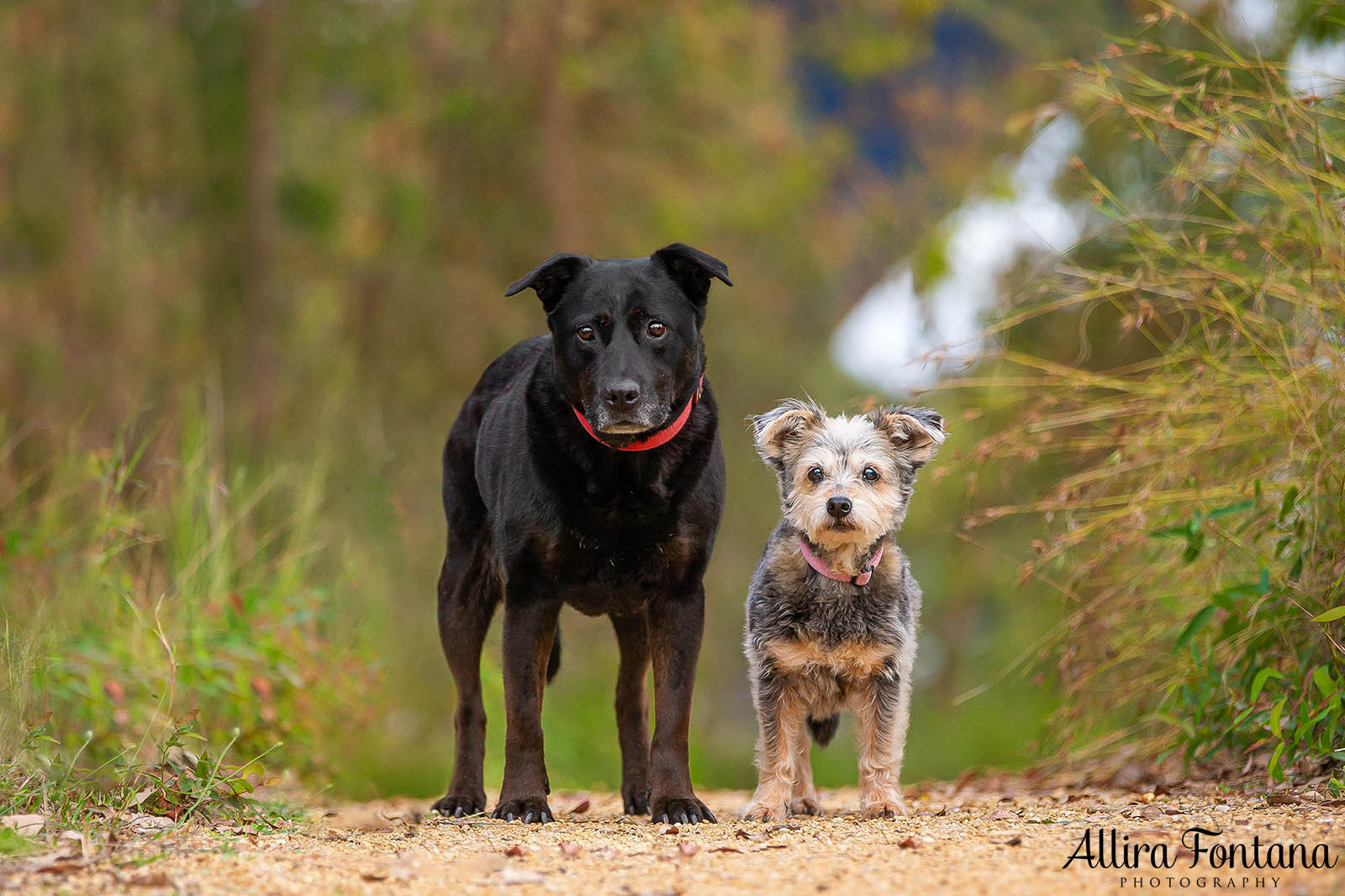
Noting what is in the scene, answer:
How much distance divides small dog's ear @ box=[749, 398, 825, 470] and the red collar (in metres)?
0.29

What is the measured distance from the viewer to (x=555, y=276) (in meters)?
5.44

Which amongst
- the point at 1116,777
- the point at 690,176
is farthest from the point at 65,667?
the point at 690,176

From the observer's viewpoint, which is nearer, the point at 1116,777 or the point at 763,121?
the point at 1116,777

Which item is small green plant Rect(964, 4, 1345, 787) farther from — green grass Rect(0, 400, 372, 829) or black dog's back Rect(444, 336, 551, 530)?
green grass Rect(0, 400, 372, 829)

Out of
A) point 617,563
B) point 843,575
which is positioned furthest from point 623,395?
point 843,575

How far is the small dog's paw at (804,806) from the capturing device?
5422mm

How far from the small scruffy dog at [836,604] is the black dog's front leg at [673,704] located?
0.23 m

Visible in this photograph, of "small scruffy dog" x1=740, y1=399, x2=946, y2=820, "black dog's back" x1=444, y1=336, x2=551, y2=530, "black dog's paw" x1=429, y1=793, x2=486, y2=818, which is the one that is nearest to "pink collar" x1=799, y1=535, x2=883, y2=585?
"small scruffy dog" x1=740, y1=399, x2=946, y2=820

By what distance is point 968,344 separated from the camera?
20.8 feet

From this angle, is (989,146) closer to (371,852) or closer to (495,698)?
(495,698)

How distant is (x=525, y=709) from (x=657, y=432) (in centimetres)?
113

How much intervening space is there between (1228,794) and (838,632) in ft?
5.26

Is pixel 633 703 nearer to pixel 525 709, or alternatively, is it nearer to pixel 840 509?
pixel 525 709

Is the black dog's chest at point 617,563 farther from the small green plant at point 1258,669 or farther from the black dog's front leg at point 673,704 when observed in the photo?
the small green plant at point 1258,669
